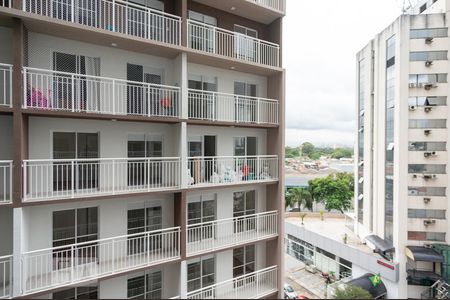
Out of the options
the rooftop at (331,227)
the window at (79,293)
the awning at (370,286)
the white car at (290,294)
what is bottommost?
the white car at (290,294)

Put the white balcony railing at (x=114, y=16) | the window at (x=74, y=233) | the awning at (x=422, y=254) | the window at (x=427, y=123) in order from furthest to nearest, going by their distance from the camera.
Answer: the window at (x=427, y=123) → the awning at (x=422, y=254) → the window at (x=74, y=233) → the white balcony railing at (x=114, y=16)

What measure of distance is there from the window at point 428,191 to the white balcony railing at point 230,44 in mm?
14554

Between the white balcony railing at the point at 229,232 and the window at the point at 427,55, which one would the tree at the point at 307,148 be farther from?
the white balcony railing at the point at 229,232

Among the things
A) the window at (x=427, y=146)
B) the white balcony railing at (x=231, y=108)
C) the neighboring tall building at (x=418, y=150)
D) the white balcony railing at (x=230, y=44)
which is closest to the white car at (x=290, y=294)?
the neighboring tall building at (x=418, y=150)

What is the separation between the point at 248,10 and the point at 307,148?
95.6 meters

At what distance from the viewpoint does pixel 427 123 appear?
683 inches

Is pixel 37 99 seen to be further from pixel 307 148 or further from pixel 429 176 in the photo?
pixel 307 148

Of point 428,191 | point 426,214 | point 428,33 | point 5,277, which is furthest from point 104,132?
point 428,33

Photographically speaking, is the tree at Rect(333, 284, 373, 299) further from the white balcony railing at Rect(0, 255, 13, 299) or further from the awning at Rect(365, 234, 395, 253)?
the awning at Rect(365, 234, 395, 253)

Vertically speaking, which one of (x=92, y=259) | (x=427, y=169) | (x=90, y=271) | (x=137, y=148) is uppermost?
(x=137, y=148)

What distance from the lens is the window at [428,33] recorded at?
17.2 meters

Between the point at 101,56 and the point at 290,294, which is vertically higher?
the point at 101,56

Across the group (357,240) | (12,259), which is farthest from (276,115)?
(357,240)

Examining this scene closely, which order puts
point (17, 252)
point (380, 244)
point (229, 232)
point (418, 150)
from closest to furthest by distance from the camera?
point (17, 252), point (229, 232), point (418, 150), point (380, 244)
